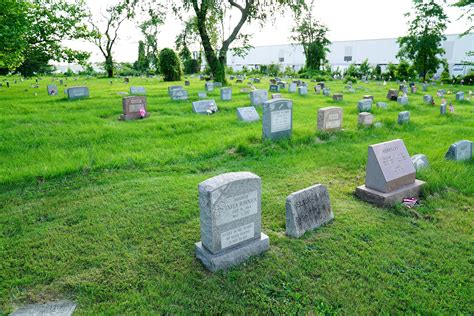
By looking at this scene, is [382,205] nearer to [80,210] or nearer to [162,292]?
[162,292]

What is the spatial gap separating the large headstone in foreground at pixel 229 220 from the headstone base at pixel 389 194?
227 cm

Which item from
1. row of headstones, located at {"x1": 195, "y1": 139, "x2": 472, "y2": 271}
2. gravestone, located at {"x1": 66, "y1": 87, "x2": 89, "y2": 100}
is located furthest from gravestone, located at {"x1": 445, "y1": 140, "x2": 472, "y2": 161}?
gravestone, located at {"x1": 66, "y1": 87, "x2": 89, "y2": 100}

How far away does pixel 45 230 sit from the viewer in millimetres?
4238

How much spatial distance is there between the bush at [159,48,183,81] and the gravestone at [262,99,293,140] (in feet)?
68.7

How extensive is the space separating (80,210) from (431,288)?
4.55 metres

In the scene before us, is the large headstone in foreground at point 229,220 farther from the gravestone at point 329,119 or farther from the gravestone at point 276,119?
the gravestone at point 329,119

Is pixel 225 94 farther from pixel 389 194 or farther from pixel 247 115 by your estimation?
pixel 389 194

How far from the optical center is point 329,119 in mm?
9555

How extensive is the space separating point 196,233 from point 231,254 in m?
0.75

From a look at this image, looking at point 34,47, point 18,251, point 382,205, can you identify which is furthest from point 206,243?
point 34,47

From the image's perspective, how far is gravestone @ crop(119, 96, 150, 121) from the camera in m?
10.9

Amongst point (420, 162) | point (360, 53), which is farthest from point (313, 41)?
point (420, 162)

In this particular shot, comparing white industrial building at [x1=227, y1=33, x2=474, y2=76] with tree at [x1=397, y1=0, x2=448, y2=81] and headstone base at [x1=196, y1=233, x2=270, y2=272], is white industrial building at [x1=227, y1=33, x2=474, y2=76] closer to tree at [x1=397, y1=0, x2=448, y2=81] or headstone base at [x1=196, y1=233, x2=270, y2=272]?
tree at [x1=397, y1=0, x2=448, y2=81]

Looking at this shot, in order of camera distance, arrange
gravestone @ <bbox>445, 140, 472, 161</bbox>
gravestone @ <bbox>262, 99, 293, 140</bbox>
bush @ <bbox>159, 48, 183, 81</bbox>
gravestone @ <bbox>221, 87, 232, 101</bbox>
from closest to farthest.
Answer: gravestone @ <bbox>445, 140, 472, 161</bbox>, gravestone @ <bbox>262, 99, 293, 140</bbox>, gravestone @ <bbox>221, 87, 232, 101</bbox>, bush @ <bbox>159, 48, 183, 81</bbox>
